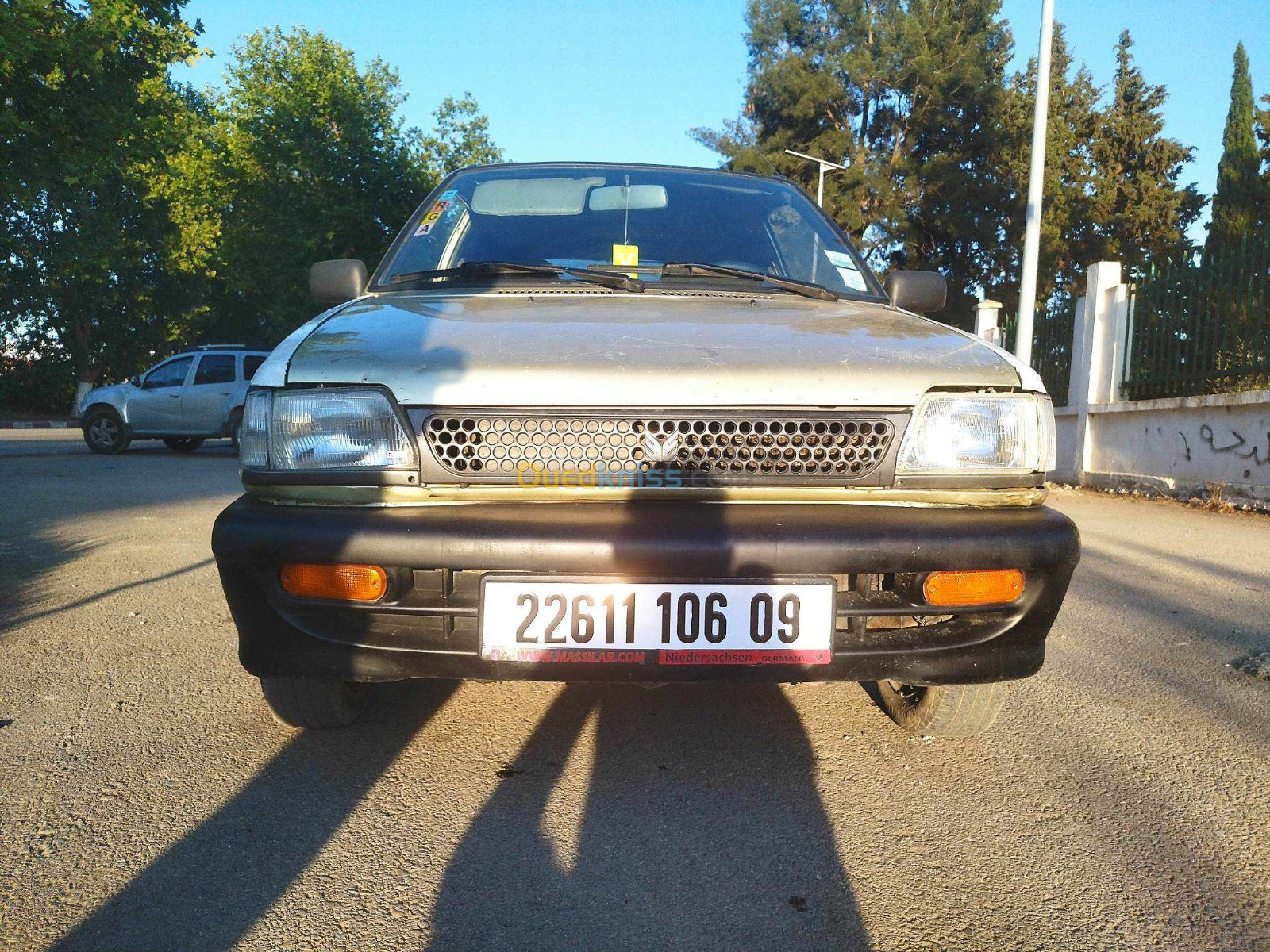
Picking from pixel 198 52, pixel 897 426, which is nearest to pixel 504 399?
pixel 897 426

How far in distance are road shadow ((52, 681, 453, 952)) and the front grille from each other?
839 millimetres

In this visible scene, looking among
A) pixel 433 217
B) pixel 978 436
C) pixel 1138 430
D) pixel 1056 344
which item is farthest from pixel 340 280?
pixel 1056 344

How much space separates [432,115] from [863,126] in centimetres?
1603

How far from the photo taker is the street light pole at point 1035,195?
11562 mm

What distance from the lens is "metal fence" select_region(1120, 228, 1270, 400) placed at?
8141 millimetres

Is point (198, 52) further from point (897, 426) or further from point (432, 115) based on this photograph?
point (432, 115)

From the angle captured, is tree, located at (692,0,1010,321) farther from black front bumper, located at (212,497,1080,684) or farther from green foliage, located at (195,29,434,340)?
black front bumper, located at (212,497,1080,684)

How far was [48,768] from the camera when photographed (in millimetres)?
2402

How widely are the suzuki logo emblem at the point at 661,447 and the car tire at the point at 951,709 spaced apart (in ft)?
2.91

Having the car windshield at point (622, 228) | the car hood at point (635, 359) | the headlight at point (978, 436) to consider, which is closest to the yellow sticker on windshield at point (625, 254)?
the car windshield at point (622, 228)

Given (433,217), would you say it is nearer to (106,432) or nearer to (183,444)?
(106,432)

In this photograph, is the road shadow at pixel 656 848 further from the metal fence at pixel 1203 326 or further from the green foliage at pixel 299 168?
the green foliage at pixel 299 168

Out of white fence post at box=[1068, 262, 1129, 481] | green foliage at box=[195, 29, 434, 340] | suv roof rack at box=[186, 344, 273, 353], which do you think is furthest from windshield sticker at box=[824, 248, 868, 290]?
green foliage at box=[195, 29, 434, 340]

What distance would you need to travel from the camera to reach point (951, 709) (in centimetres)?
254
